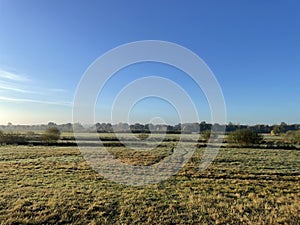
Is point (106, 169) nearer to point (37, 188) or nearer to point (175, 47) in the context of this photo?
point (37, 188)

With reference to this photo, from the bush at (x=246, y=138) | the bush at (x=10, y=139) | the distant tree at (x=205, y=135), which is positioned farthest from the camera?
the distant tree at (x=205, y=135)

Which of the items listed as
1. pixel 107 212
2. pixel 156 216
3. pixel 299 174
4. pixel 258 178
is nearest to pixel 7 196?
pixel 107 212

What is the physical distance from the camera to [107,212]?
9844 mm

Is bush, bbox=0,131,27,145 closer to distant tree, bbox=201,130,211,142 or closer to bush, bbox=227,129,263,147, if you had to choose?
distant tree, bbox=201,130,211,142

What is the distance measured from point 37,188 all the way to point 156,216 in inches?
284

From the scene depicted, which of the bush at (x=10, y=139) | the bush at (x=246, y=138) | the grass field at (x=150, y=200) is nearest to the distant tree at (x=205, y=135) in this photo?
the bush at (x=246, y=138)

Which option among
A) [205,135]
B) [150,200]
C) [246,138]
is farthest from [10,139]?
[150,200]

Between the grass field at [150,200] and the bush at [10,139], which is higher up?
the bush at [10,139]

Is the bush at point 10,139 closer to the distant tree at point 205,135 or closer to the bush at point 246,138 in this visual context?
the distant tree at point 205,135

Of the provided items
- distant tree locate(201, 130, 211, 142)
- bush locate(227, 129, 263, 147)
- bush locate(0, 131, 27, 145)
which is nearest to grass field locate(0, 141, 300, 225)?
bush locate(227, 129, 263, 147)

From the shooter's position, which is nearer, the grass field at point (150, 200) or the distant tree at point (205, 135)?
the grass field at point (150, 200)

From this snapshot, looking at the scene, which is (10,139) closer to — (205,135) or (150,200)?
(205,135)

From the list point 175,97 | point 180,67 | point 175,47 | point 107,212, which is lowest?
point 107,212

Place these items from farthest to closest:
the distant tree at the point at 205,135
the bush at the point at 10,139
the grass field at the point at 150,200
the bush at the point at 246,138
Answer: the distant tree at the point at 205,135
the bush at the point at 10,139
the bush at the point at 246,138
the grass field at the point at 150,200
